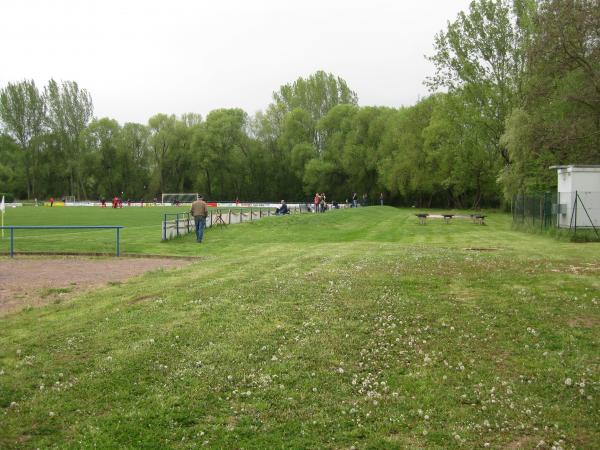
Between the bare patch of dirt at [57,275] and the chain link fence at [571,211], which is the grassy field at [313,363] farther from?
the chain link fence at [571,211]

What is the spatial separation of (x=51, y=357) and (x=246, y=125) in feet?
336

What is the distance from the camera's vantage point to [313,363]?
7.50 metres

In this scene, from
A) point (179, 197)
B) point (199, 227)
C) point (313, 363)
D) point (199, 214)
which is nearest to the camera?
point (313, 363)

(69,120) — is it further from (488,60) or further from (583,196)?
Answer: (583,196)

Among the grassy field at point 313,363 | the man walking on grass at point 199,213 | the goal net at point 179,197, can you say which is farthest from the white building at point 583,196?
the goal net at point 179,197

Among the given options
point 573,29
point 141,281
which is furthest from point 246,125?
point 141,281

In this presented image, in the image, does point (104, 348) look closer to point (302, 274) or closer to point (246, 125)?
point (302, 274)

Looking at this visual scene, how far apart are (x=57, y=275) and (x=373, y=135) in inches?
2977

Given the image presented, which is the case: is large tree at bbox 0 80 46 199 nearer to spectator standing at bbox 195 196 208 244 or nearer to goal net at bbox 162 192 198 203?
goal net at bbox 162 192 198 203

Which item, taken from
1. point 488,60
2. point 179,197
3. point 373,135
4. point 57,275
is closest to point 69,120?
point 179,197

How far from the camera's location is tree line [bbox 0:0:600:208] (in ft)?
112

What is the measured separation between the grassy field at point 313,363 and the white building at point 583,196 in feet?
47.9

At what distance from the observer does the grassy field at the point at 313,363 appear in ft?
18.6

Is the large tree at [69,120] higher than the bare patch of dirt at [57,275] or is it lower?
higher
